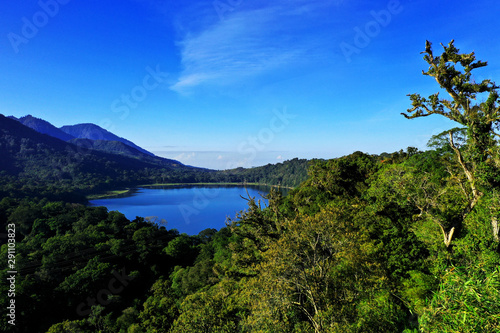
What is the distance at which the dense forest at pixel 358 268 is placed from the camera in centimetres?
761

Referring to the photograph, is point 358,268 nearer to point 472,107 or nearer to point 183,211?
point 472,107

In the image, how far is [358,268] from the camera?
10398 mm

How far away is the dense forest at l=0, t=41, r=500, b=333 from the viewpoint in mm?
7605

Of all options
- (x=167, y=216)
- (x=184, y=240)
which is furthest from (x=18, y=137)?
(x=184, y=240)

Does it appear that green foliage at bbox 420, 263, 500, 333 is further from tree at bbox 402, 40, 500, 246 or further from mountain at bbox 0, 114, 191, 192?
mountain at bbox 0, 114, 191, 192

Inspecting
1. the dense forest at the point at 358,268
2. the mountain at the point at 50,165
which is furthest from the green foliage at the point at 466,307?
the mountain at the point at 50,165

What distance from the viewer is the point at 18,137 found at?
17738cm

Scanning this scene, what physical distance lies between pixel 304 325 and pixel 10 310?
24752 millimetres

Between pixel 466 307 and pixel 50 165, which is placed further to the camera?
pixel 50 165

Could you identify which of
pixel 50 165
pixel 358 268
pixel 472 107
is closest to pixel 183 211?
pixel 358 268

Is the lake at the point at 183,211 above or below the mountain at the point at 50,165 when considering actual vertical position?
below

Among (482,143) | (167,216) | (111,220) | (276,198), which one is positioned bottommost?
(167,216)

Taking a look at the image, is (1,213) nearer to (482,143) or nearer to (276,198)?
(276,198)

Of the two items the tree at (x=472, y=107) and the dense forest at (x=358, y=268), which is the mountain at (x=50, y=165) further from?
the tree at (x=472, y=107)
